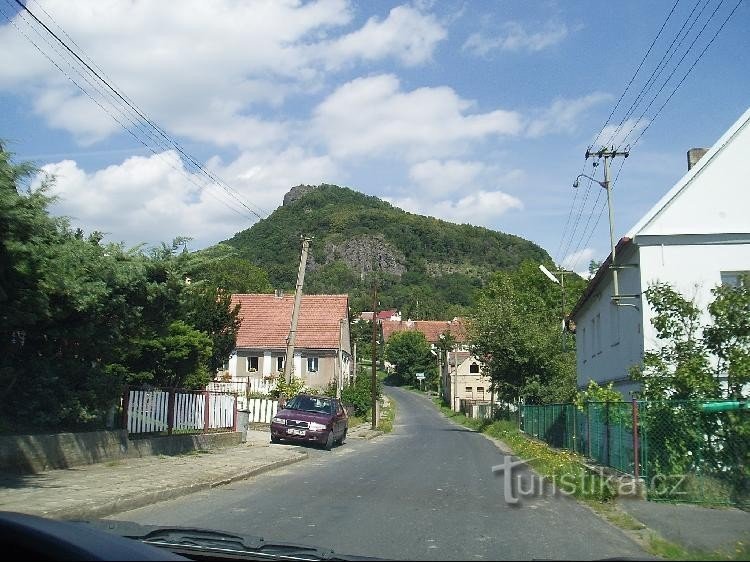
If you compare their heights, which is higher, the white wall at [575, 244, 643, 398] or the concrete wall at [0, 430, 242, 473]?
the white wall at [575, 244, 643, 398]

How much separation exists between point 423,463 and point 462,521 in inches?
362

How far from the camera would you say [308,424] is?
23.4 metres

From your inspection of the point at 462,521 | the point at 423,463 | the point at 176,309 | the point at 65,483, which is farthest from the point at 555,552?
the point at 423,463

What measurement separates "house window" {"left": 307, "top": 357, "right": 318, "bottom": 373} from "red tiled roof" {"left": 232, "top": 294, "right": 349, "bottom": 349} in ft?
2.87

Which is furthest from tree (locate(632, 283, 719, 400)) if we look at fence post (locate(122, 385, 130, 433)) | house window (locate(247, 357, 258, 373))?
house window (locate(247, 357, 258, 373))

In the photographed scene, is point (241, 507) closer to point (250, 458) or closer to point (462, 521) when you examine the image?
point (462, 521)

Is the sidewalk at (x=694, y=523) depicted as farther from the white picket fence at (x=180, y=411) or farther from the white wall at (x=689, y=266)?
the white picket fence at (x=180, y=411)

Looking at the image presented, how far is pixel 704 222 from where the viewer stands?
18.0 metres

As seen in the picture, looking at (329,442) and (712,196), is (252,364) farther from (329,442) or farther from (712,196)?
(712,196)

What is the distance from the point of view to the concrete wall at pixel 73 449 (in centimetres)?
1118

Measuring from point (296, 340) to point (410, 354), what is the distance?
54.0 metres

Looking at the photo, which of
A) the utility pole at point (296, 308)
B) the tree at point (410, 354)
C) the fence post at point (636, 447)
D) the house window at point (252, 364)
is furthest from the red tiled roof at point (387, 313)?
the fence post at point (636, 447)

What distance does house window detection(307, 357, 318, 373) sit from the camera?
48.1 metres

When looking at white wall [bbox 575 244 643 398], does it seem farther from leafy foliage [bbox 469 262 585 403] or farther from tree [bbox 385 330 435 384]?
tree [bbox 385 330 435 384]
